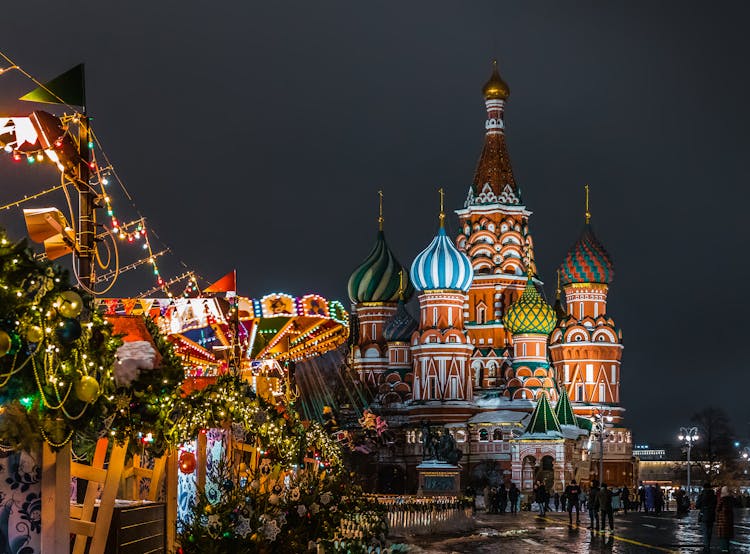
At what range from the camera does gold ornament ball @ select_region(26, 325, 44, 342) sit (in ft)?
24.2

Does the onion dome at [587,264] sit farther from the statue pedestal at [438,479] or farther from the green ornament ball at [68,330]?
the green ornament ball at [68,330]

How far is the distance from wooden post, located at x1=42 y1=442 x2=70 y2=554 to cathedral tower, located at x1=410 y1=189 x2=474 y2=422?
65138 millimetres

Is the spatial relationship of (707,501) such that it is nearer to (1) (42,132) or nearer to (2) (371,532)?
(2) (371,532)

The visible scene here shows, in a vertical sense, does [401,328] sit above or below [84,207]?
above

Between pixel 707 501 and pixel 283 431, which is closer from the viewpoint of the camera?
pixel 283 431

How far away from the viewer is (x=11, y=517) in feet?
24.8

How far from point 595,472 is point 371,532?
191 ft

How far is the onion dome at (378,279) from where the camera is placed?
281ft

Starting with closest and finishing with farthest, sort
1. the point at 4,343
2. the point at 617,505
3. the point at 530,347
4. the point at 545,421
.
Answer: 1. the point at 4,343
2. the point at 617,505
3. the point at 545,421
4. the point at 530,347

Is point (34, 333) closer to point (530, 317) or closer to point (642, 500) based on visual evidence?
point (642, 500)

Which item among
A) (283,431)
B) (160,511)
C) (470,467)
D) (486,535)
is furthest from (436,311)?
(160,511)

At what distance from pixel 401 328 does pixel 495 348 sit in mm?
5766

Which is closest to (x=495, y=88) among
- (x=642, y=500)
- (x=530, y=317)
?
(x=530, y=317)

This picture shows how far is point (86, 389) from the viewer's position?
8055mm
